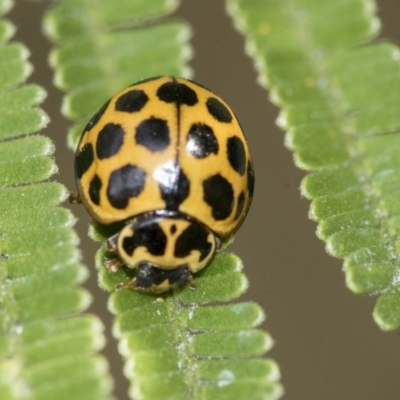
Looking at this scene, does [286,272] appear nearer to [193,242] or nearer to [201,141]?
[193,242]

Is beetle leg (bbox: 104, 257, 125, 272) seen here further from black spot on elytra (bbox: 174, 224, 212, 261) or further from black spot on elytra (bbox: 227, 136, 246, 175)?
black spot on elytra (bbox: 227, 136, 246, 175)

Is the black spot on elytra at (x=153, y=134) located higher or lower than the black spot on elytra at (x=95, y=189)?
higher

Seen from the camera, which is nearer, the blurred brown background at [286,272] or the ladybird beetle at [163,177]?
the ladybird beetle at [163,177]

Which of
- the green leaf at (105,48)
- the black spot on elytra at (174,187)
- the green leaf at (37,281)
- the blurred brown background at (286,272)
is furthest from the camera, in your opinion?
the blurred brown background at (286,272)

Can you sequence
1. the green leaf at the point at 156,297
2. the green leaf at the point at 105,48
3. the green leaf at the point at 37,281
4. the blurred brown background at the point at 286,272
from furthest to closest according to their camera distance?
1. the blurred brown background at the point at 286,272
2. the green leaf at the point at 105,48
3. the green leaf at the point at 156,297
4. the green leaf at the point at 37,281

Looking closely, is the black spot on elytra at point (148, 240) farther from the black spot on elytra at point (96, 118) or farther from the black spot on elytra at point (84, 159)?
the black spot on elytra at point (96, 118)

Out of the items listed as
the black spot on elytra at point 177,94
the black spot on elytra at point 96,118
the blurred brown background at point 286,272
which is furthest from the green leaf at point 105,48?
the blurred brown background at point 286,272
